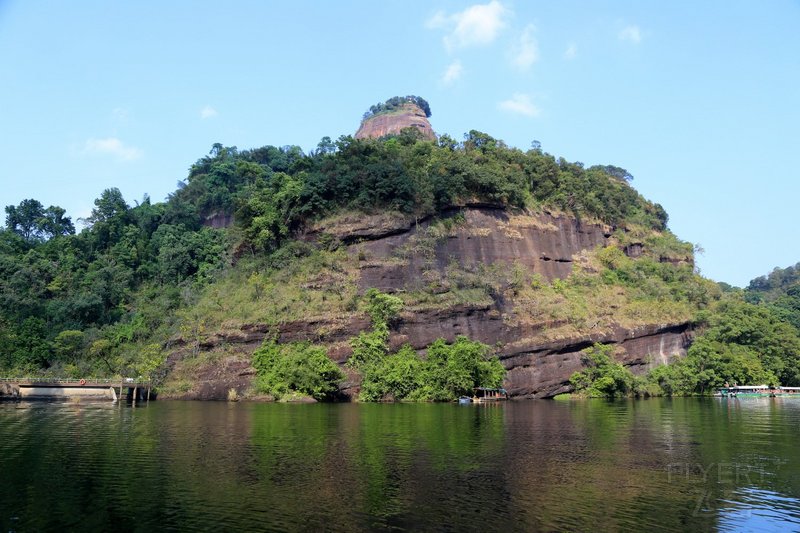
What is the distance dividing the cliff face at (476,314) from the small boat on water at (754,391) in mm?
6887

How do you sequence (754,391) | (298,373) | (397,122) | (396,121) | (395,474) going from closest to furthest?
(395,474) → (298,373) → (754,391) → (397,122) → (396,121)

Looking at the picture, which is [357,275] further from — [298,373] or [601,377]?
[601,377]

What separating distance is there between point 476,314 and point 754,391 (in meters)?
32.7

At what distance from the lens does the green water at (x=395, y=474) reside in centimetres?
1770

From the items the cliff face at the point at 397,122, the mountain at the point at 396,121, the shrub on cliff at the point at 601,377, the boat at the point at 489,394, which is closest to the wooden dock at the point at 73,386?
the boat at the point at 489,394

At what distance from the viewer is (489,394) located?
5853 cm

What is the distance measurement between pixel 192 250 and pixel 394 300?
35.1 metres

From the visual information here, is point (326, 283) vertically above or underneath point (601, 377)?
above

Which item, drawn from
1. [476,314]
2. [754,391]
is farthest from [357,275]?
[754,391]

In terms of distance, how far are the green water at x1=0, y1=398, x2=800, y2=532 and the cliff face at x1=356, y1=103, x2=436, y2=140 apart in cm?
9954

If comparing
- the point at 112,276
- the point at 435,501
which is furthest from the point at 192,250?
the point at 435,501

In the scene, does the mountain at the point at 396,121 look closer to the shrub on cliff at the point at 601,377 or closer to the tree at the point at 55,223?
the tree at the point at 55,223

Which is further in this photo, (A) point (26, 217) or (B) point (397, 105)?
(B) point (397, 105)

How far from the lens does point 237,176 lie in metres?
98.7
